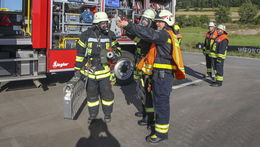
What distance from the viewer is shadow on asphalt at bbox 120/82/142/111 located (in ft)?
17.2

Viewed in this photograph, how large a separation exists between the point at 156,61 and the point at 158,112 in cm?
71

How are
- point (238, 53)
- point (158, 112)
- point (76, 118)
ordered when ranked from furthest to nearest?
point (238, 53) < point (76, 118) < point (158, 112)

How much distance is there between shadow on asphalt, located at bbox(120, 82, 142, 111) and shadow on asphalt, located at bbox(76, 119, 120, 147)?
1163 millimetres

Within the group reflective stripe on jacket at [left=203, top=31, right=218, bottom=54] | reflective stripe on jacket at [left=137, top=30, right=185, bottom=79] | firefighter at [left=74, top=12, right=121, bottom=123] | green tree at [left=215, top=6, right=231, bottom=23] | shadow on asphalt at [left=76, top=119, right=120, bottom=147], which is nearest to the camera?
reflective stripe on jacket at [left=137, top=30, right=185, bottom=79]

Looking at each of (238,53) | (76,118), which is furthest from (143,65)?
(238,53)

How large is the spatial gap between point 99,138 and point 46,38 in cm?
274

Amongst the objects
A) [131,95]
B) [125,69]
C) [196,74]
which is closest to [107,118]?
[131,95]

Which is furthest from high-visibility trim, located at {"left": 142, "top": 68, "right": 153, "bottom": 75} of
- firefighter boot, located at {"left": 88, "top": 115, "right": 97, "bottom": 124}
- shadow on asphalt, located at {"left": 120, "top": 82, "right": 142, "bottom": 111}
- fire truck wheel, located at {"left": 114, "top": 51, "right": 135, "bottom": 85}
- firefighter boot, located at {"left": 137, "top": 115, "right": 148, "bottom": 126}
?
fire truck wheel, located at {"left": 114, "top": 51, "right": 135, "bottom": 85}

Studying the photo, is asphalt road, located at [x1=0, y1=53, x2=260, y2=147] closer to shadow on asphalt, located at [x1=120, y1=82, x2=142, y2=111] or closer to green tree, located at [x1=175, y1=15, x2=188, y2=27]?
shadow on asphalt, located at [x1=120, y1=82, x2=142, y2=111]

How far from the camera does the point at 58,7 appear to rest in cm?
568

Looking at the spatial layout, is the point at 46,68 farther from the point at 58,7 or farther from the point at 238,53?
the point at 238,53

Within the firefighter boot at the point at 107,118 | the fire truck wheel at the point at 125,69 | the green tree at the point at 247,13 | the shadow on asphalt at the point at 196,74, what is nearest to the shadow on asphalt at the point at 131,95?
the fire truck wheel at the point at 125,69

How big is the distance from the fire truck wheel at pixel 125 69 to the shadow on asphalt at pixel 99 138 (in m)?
2.62

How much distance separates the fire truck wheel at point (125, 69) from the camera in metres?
6.62
